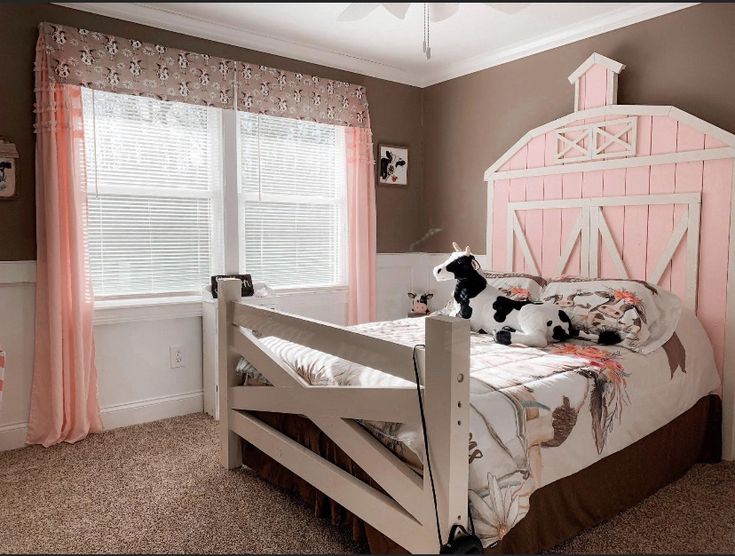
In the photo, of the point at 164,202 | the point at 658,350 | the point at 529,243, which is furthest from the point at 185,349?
the point at 658,350

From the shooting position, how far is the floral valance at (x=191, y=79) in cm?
273

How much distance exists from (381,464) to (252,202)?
2.26 m

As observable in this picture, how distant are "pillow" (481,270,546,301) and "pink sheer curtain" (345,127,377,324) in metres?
1.00

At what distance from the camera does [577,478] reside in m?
1.88

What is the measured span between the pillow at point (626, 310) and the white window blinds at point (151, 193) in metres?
2.11

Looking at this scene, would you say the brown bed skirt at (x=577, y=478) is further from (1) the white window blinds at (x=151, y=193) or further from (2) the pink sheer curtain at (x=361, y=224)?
(2) the pink sheer curtain at (x=361, y=224)

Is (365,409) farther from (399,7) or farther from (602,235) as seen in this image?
(602,235)

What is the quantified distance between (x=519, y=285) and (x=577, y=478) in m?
1.23

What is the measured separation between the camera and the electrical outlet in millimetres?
3201

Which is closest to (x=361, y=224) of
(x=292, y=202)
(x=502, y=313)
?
(x=292, y=202)

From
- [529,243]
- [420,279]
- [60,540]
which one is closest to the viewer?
[60,540]

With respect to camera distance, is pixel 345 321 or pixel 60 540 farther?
pixel 345 321

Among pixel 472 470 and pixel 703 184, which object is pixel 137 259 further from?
pixel 703 184

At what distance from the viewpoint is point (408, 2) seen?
3.60ft
